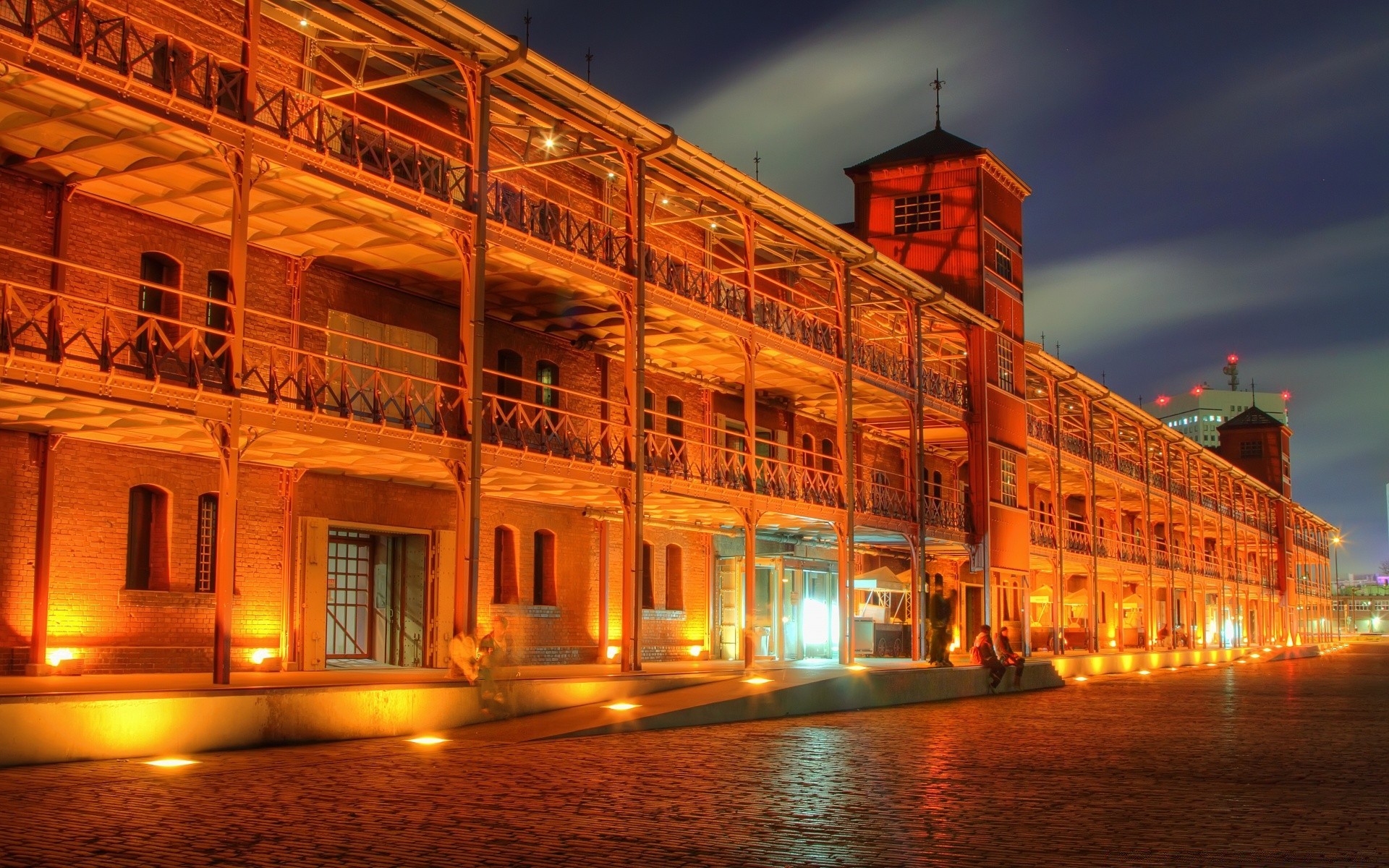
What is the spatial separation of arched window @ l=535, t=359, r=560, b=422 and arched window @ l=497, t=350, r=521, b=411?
509mm

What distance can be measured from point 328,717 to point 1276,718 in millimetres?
12500

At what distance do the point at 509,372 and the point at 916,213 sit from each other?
16.8 metres

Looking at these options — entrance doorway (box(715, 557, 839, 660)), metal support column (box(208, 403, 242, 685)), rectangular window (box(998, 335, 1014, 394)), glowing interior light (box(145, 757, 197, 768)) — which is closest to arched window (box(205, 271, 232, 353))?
metal support column (box(208, 403, 242, 685))

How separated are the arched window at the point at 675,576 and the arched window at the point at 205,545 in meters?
11.4

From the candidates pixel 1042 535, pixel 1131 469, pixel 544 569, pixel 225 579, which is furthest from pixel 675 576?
pixel 1131 469

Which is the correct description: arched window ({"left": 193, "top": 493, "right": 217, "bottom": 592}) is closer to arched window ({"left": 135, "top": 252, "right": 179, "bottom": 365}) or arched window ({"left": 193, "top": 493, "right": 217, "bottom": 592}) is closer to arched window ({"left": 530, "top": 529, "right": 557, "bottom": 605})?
arched window ({"left": 135, "top": 252, "right": 179, "bottom": 365})

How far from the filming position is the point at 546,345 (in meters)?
24.4

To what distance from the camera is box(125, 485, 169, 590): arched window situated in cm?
1766

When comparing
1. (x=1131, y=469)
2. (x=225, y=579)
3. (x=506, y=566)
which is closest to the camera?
(x=225, y=579)

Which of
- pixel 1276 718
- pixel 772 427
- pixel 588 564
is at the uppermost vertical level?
pixel 772 427

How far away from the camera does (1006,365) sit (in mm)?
36594

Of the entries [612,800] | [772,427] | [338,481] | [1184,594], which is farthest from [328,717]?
[1184,594]

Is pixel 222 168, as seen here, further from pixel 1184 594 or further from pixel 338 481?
pixel 1184 594

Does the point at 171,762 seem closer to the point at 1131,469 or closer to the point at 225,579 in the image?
the point at 225,579
